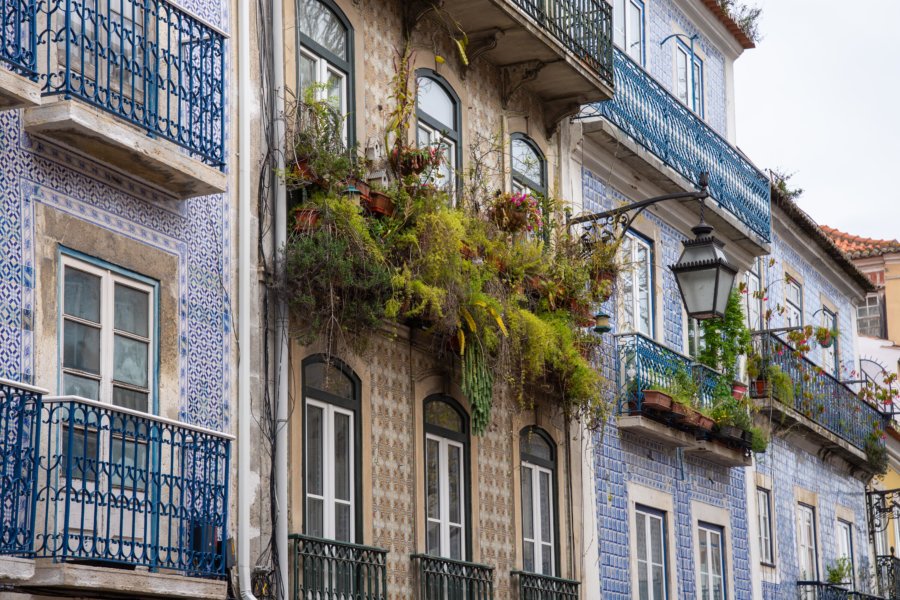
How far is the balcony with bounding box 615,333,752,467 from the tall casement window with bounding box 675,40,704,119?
12.5 ft

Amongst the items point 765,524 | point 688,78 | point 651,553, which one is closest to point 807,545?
point 765,524

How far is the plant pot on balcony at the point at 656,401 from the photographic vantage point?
1692 cm

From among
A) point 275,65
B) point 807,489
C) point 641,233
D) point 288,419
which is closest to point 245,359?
point 288,419

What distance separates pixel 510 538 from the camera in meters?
15.0

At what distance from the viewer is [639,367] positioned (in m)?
17.2

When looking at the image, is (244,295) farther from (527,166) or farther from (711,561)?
(711,561)

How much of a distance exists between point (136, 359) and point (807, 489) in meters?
14.3

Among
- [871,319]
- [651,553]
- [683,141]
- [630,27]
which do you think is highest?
[871,319]

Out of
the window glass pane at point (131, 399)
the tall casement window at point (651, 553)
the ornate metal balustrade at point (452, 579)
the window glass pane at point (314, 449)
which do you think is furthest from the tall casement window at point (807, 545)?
the window glass pane at point (131, 399)

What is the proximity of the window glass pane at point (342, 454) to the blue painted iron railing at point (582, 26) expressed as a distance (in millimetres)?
4656

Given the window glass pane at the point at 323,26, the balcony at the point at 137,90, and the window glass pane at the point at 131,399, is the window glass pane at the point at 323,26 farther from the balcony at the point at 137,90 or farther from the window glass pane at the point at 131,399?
the window glass pane at the point at 131,399

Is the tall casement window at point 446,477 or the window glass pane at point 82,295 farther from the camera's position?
the tall casement window at point 446,477

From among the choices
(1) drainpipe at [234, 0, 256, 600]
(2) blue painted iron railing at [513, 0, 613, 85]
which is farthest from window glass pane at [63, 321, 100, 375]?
(2) blue painted iron railing at [513, 0, 613, 85]

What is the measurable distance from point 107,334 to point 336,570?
2882mm
